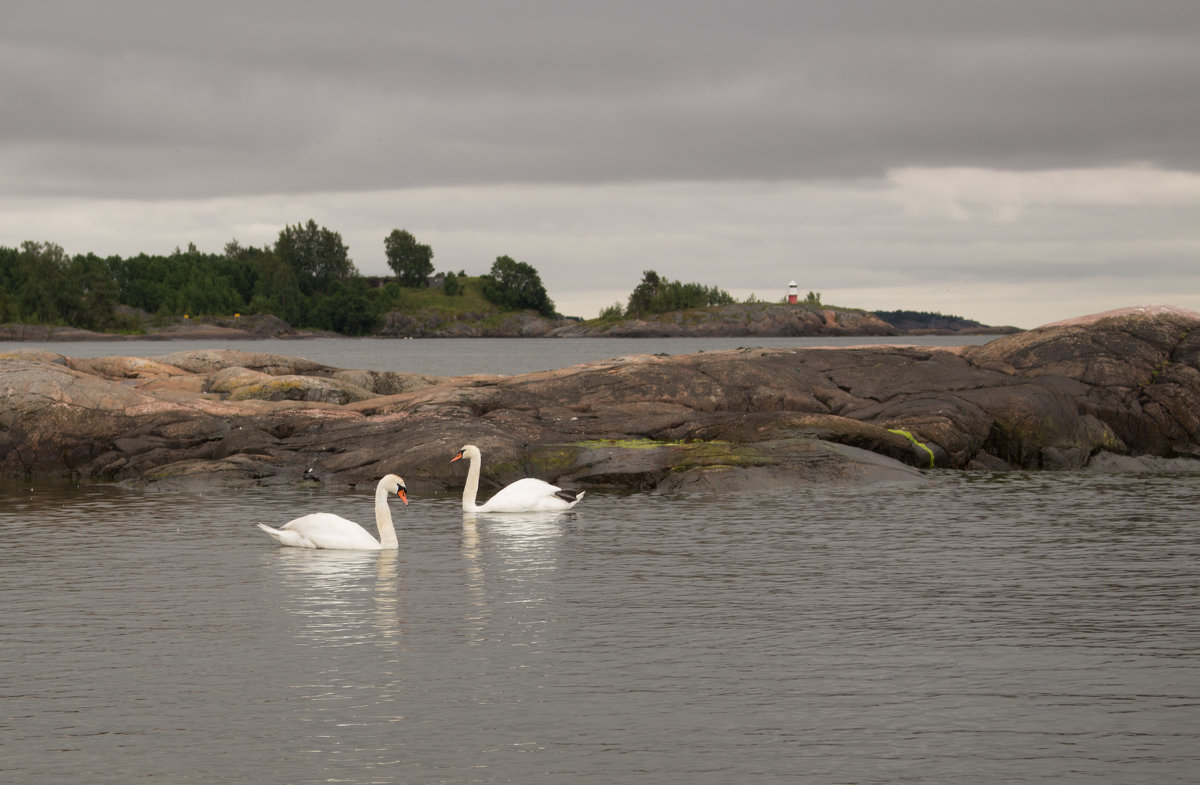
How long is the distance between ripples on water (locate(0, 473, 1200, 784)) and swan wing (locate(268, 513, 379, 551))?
382 millimetres

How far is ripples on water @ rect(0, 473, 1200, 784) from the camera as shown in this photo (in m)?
9.84

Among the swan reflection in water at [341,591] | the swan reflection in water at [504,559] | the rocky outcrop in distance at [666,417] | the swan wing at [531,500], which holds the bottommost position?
the swan reflection in water at [341,591]

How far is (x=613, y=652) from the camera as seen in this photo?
13.1 meters

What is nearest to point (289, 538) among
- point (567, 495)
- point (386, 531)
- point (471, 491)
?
point (386, 531)

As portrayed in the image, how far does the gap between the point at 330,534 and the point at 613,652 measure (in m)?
8.06

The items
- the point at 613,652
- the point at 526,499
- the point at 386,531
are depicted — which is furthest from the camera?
the point at 526,499

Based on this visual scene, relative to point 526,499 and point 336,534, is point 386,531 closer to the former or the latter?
point 336,534

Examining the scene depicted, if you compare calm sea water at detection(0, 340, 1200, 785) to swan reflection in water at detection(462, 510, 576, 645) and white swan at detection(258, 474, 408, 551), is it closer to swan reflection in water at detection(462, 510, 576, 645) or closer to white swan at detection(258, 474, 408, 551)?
swan reflection in water at detection(462, 510, 576, 645)

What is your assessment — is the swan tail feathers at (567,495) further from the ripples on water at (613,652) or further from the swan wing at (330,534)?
the swan wing at (330,534)

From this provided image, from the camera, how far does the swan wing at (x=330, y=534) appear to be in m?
19.7

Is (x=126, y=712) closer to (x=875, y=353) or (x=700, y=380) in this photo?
(x=700, y=380)

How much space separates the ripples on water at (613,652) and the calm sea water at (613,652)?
0.05 metres

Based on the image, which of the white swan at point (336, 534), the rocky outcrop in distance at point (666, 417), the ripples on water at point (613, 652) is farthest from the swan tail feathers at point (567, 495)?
the white swan at point (336, 534)

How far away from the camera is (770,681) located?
12.0 metres
